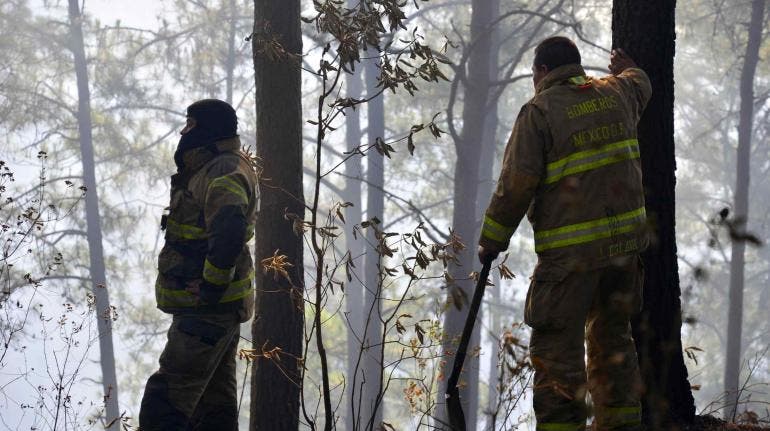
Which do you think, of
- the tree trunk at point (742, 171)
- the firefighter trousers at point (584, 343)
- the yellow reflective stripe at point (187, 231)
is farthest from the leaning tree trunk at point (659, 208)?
the tree trunk at point (742, 171)

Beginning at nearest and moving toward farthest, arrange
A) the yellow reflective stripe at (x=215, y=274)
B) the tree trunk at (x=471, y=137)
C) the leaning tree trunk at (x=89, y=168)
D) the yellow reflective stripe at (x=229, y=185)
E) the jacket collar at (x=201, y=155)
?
the yellow reflective stripe at (x=215, y=274) → the yellow reflective stripe at (x=229, y=185) → the jacket collar at (x=201, y=155) → the tree trunk at (x=471, y=137) → the leaning tree trunk at (x=89, y=168)

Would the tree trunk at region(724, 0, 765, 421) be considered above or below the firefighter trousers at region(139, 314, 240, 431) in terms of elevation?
above

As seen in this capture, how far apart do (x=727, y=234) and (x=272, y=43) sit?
2636 mm

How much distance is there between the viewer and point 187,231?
4.77 metres

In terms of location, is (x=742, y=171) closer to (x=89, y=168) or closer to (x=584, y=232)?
(x=89, y=168)

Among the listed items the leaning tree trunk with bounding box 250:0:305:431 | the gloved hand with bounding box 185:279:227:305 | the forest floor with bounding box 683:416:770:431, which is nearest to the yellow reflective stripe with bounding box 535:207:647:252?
the forest floor with bounding box 683:416:770:431

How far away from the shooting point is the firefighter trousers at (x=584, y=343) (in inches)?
154

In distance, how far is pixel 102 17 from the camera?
2381 centimetres

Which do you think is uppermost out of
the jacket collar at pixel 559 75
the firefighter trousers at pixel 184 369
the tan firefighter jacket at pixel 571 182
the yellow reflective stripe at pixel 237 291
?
the jacket collar at pixel 559 75

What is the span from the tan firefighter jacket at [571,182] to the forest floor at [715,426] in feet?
4.71

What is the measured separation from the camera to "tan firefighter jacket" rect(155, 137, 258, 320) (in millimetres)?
4551

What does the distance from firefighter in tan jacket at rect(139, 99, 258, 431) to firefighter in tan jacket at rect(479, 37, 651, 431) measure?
146 cm

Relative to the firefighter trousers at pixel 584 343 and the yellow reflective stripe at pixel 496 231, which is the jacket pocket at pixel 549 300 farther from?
the yellow reflective stripe at pixel 496 231

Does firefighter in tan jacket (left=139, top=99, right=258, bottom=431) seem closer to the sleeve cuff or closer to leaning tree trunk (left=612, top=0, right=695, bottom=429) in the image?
the sleeve cuff
